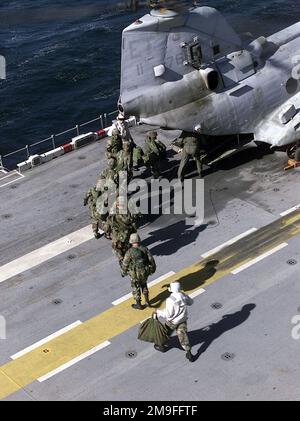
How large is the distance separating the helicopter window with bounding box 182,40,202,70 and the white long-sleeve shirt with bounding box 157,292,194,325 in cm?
1011

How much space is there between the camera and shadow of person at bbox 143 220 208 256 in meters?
22.1

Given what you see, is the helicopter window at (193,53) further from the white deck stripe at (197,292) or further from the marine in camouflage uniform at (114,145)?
the white deck stripe at (197,292)

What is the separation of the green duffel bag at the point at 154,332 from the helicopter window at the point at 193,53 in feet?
33.6

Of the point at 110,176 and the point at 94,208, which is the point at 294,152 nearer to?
the point at 110,176

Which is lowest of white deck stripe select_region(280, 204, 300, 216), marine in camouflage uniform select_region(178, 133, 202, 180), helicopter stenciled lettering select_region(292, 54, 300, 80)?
white deck stripe select_region(280, 204, 300, 216)

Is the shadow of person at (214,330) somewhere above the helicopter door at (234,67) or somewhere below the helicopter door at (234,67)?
below

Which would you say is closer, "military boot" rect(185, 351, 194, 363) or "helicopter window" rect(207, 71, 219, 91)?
"military boot" rect(185, 351, 194, 363)

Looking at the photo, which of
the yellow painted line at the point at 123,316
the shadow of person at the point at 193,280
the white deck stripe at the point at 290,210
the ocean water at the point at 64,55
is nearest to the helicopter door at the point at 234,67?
the white deck stripe at the point at 290,210

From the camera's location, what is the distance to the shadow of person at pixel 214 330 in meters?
18.4

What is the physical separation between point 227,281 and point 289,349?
321cm

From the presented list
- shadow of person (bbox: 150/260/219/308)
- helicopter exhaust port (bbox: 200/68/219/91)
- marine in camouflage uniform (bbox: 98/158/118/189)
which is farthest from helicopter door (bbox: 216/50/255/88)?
shadow of person (bbox: 150/260/219/308)

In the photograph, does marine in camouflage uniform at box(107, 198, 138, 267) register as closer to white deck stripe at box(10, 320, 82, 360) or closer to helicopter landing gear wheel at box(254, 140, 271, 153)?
white deck stripe at box(10, 320, 82, 360)

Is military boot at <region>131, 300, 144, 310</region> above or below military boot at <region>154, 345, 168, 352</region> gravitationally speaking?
above
